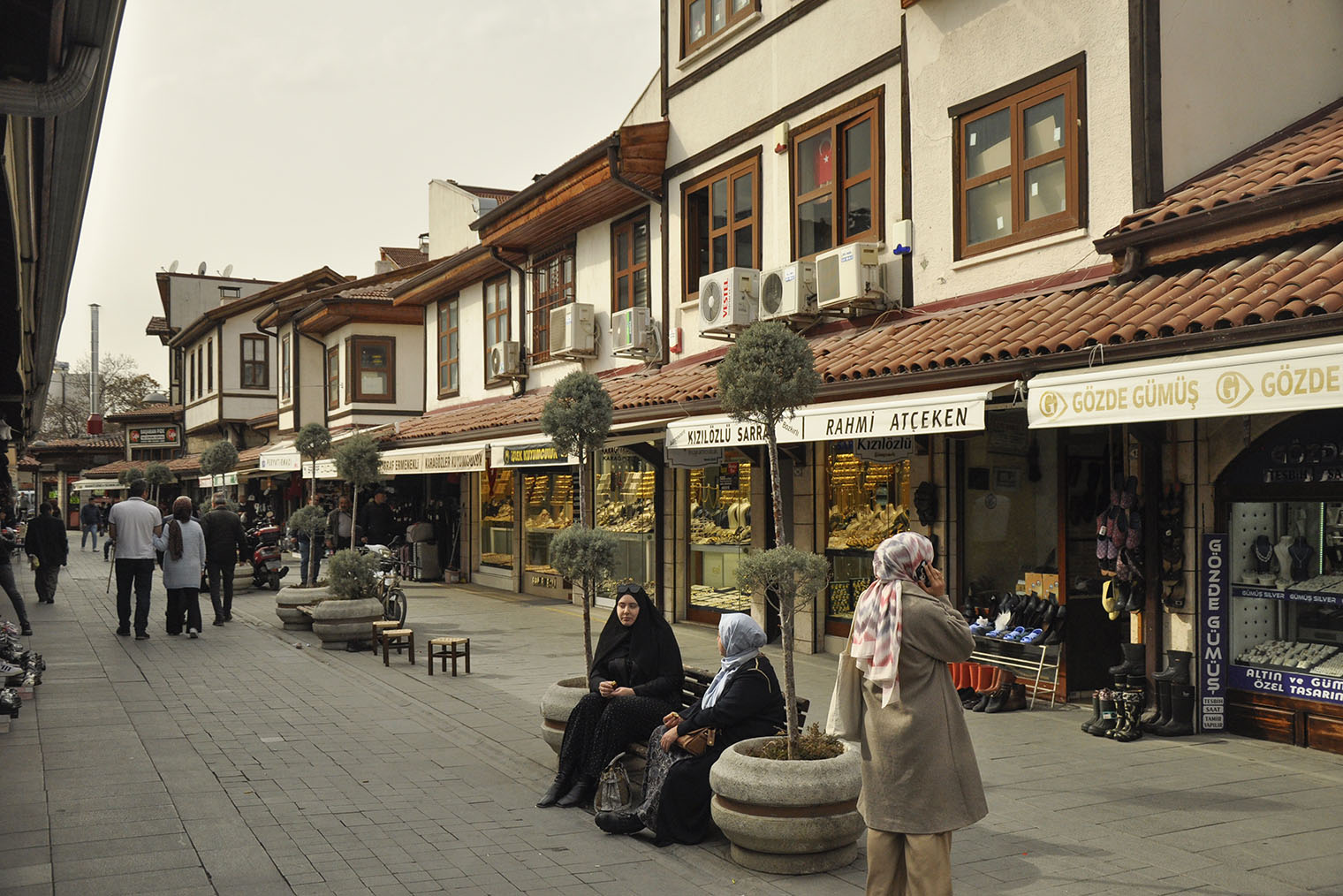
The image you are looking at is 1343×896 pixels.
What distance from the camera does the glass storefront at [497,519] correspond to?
2144 cm

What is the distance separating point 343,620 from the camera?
13.4 metres

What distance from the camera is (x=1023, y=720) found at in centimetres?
916

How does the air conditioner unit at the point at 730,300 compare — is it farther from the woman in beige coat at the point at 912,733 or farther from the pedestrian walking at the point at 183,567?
the woman in beige coat at the point at 912,733

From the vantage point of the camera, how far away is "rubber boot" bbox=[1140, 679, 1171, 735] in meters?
8.38

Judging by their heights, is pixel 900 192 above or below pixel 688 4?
below

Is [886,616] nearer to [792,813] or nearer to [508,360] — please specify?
[792,813]

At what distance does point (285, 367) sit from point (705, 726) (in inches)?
1169

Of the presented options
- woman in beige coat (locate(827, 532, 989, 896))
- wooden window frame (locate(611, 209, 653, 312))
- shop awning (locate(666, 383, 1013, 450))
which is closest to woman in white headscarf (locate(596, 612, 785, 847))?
woman in beige coat (locate(827, 532, 989, 896))

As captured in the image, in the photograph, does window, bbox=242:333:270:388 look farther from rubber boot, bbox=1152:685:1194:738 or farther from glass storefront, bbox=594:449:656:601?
rubber boot, bbox=1152:685:1194:738

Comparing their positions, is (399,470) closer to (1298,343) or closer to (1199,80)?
(1199,80)

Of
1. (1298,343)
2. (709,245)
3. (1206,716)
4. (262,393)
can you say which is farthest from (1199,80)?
(262,393)

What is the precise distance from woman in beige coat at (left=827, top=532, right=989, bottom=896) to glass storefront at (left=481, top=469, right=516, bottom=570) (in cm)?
1701

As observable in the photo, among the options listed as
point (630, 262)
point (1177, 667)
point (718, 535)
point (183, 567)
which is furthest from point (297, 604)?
point (1177, 667)

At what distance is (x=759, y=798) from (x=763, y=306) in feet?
26.6
